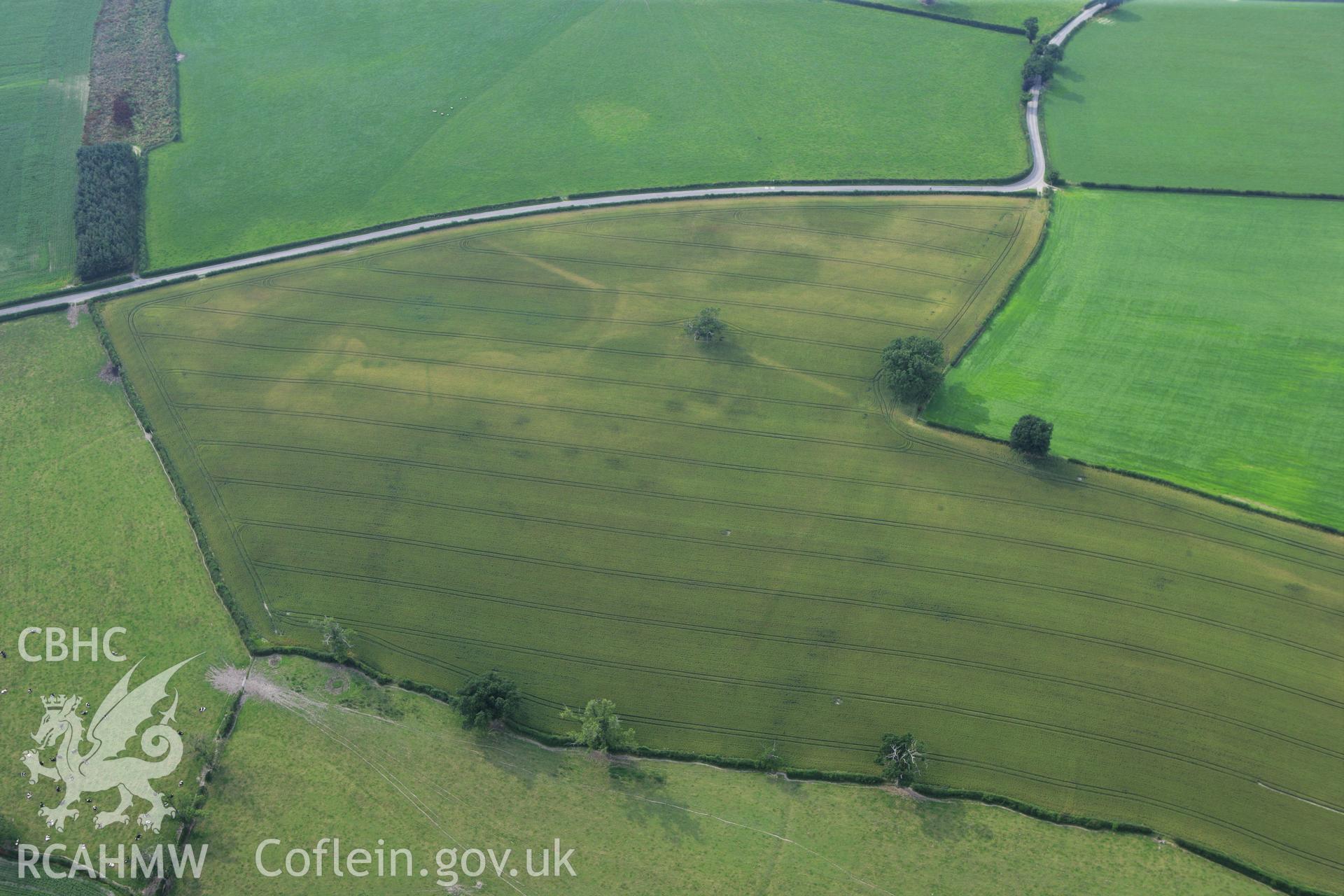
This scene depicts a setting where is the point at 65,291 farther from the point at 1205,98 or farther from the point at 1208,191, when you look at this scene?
the point at 1205,98

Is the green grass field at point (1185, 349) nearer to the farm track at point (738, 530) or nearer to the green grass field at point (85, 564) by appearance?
the farm track at point (738, 530)

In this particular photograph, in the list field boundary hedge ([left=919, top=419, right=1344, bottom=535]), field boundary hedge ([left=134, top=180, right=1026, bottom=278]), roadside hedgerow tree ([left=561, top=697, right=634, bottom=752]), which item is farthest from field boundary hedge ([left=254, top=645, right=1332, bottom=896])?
field boundary hedge ([left=134, top=180, right=1026, bottom=278])

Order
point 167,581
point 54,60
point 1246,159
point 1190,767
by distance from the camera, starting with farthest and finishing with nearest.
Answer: point 54,60 → point 1246,159 → point 167,581 → point 1190,767

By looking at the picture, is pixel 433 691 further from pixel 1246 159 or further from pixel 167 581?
pixel 1246 159

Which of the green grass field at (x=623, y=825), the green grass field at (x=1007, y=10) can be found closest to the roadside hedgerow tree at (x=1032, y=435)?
the green grass field at (x=623, y=825)

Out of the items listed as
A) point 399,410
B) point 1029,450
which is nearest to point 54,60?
point 399,410

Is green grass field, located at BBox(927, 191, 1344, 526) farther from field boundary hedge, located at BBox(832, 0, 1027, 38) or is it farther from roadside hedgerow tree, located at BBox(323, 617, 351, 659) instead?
roadside hedgerow tree, located at BBox(323, 617, 351, 659)

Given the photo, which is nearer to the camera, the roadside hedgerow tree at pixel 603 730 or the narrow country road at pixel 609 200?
the roadside hedgerow tree at pixel 603 730

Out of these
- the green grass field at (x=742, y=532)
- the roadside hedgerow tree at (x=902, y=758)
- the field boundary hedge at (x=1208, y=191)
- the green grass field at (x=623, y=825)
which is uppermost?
A: the field boundary hedge at (x=1208, y=191)
